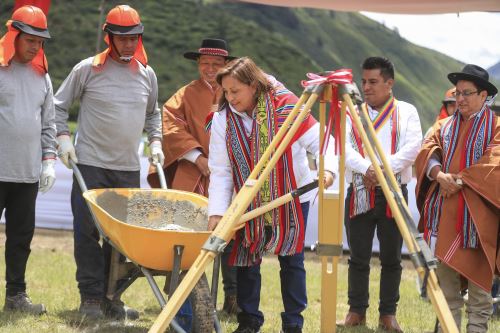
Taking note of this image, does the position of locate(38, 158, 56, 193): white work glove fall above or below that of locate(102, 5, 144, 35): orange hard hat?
below

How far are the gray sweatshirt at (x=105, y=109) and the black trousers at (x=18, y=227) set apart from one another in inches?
15.8

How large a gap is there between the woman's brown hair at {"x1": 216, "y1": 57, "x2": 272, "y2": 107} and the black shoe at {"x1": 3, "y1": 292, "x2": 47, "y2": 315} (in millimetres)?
1946

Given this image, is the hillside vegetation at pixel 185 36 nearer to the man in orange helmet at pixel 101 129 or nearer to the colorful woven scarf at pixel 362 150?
the man in orange helmet at pixel 101 129

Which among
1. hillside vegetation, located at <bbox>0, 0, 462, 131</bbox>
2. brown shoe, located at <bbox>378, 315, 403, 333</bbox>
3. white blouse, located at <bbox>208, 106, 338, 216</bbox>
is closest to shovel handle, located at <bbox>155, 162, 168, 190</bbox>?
white blouse, located at <bbox>208, 106, 338, 216</bbox>

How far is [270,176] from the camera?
4.33 metres

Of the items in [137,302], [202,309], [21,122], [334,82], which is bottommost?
[137,302]

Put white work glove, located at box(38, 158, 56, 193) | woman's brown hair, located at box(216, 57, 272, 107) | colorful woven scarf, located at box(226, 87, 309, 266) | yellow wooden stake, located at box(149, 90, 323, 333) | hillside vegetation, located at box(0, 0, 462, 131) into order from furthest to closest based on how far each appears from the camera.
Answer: hillside vegetation, located at box(0, 0, 462, 131) → white work glove, located at box(38, 158, 56, 193) → colorful woven scarf, located at box(226, 87, 309, 266) → woman's brown hair, located at box(216, 57, 272, 107) → yellow wooden stake, located at box(149, 90, 323, 333)

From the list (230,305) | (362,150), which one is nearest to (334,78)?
(362,150)

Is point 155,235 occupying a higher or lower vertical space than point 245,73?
lower

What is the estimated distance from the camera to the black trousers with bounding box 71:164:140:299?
5.13 m

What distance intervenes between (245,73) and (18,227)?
6.34ft

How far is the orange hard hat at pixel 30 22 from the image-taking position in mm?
4910

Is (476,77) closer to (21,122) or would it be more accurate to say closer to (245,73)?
(245,73)

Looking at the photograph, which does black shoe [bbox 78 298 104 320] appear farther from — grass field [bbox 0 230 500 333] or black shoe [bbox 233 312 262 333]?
black shoe [bbox 233 312 262 333]
